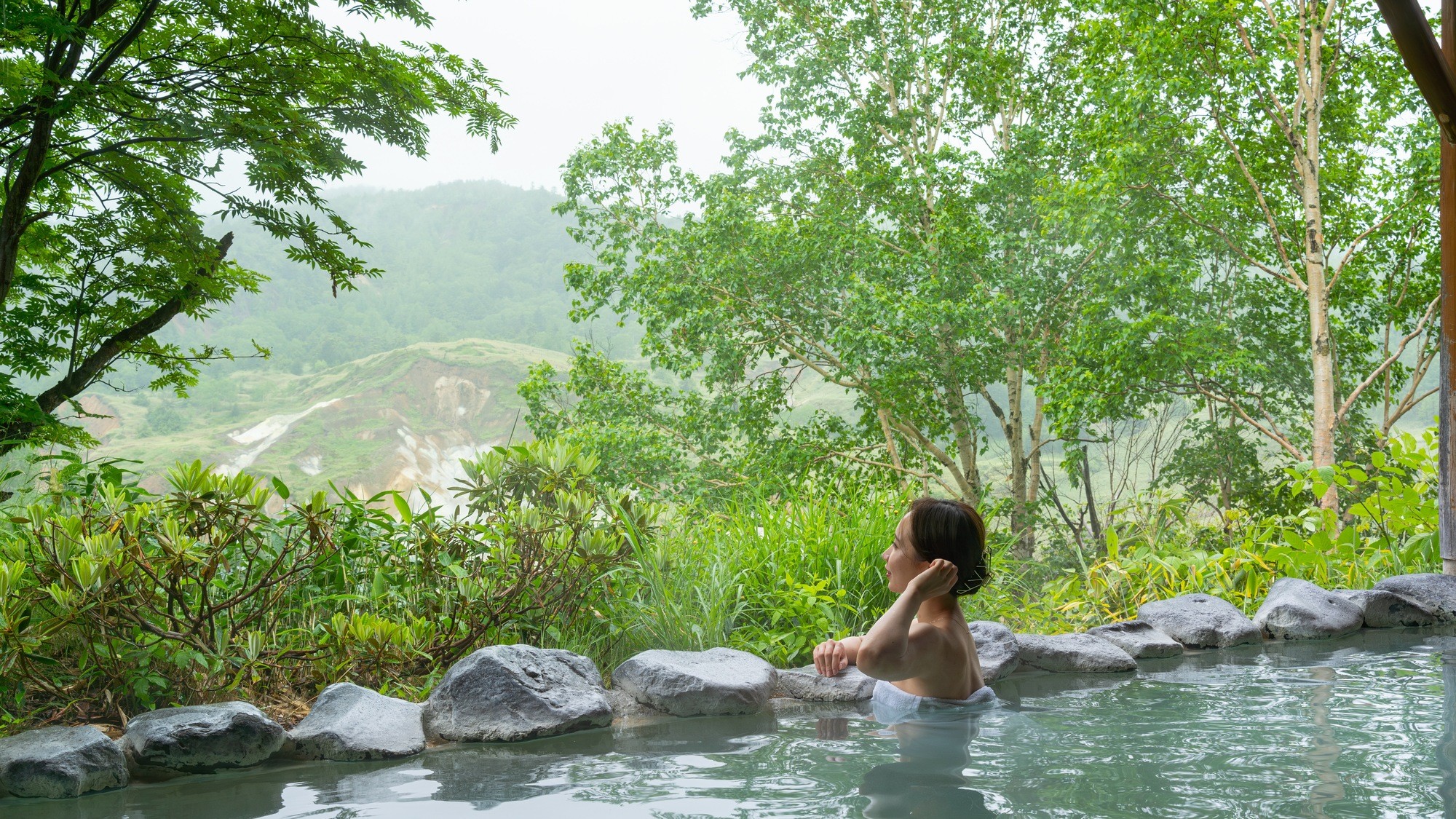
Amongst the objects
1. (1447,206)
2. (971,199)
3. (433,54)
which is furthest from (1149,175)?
(433,54)

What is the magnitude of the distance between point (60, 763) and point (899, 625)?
2130 millimetres

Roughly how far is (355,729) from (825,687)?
5.28 feet

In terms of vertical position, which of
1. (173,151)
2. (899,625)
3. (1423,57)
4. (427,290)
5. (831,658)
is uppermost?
(427,290)

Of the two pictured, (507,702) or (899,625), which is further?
(507,702)

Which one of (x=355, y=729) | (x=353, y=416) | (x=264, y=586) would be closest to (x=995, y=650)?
(x=355, y=729)

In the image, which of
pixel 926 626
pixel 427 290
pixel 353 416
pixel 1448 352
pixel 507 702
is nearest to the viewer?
pixel 926 626

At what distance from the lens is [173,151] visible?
5191 millimetres

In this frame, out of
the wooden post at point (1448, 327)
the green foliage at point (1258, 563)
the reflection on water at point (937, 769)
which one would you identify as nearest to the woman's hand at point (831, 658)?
the reflection on water at point (937, 769)

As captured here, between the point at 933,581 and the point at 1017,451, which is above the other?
the point at 1017,451

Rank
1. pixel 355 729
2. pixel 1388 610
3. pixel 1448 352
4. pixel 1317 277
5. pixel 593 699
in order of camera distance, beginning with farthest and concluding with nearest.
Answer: pixel 1317 277 < pixel 1448 352 < pixel 1388 610 < pixel 593 699 < pixel 355 729

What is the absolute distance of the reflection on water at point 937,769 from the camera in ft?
7.17

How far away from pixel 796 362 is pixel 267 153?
8178mm

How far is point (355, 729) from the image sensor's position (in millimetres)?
2787

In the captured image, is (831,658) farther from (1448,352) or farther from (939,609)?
(1448,352)
